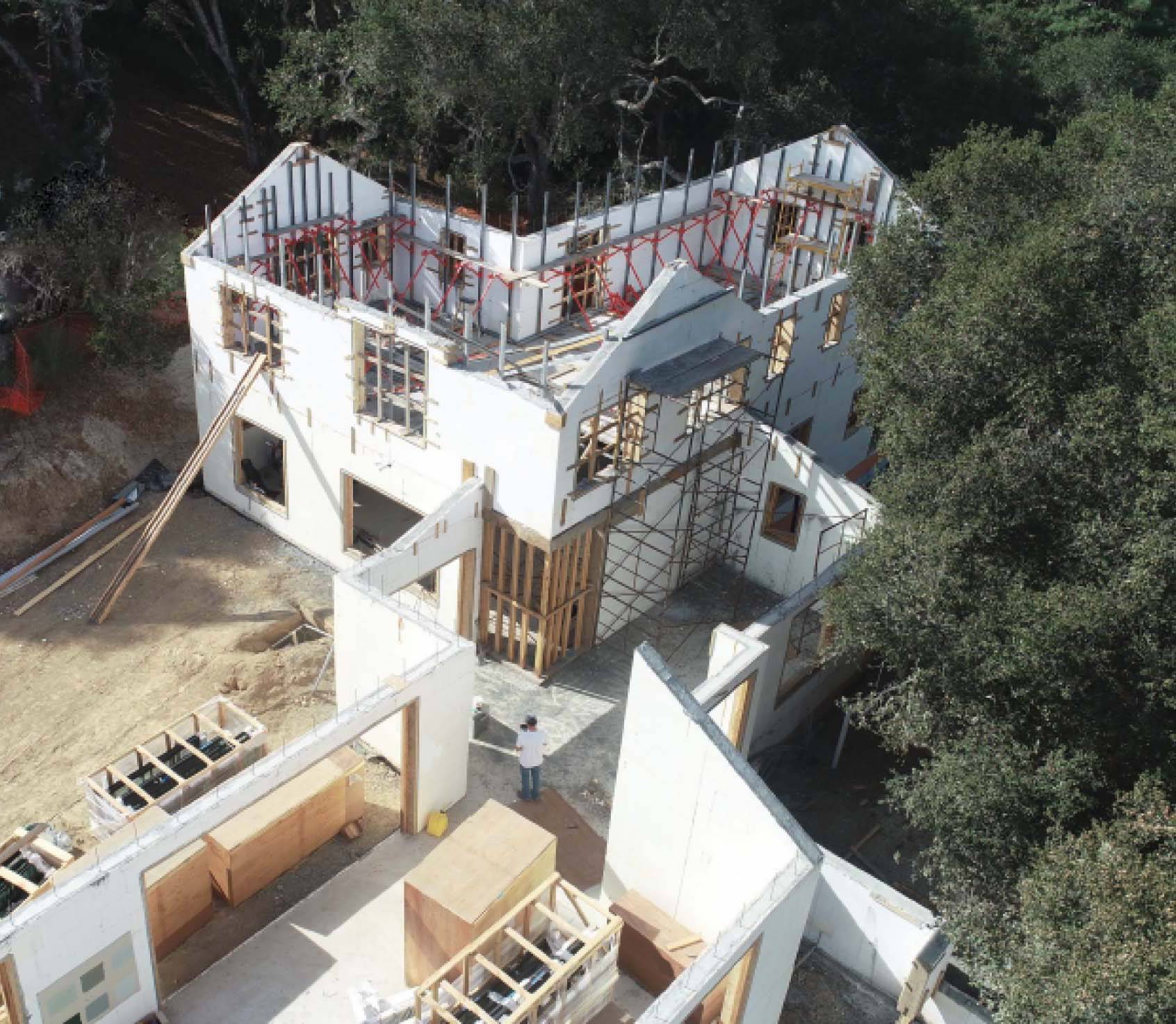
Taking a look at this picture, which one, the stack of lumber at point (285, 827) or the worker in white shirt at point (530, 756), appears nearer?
the stack of lumber at point (285, 827)

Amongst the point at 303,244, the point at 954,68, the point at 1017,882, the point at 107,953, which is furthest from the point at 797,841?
the point at 954,68

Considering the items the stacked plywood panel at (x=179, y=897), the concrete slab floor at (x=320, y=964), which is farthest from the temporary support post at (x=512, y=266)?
the stacked plywood panel at (x=179, y=897)

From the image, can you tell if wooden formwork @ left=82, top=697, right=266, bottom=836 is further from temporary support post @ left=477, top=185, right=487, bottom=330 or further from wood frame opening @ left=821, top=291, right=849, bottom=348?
wood frame opening @ left=821, top=291, right=849, bottom=348

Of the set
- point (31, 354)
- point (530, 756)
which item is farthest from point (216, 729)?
point (31, 354)

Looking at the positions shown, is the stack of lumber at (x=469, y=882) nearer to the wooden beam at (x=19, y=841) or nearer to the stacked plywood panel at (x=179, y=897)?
the stacked plywood panel at (x=179, y=897)

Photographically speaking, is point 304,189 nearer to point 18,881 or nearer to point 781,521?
point 781,521

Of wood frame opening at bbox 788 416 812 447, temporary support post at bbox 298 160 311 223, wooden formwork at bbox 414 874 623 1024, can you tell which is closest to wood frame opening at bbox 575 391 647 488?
wood frame opening at bbox 788 416 812 447
